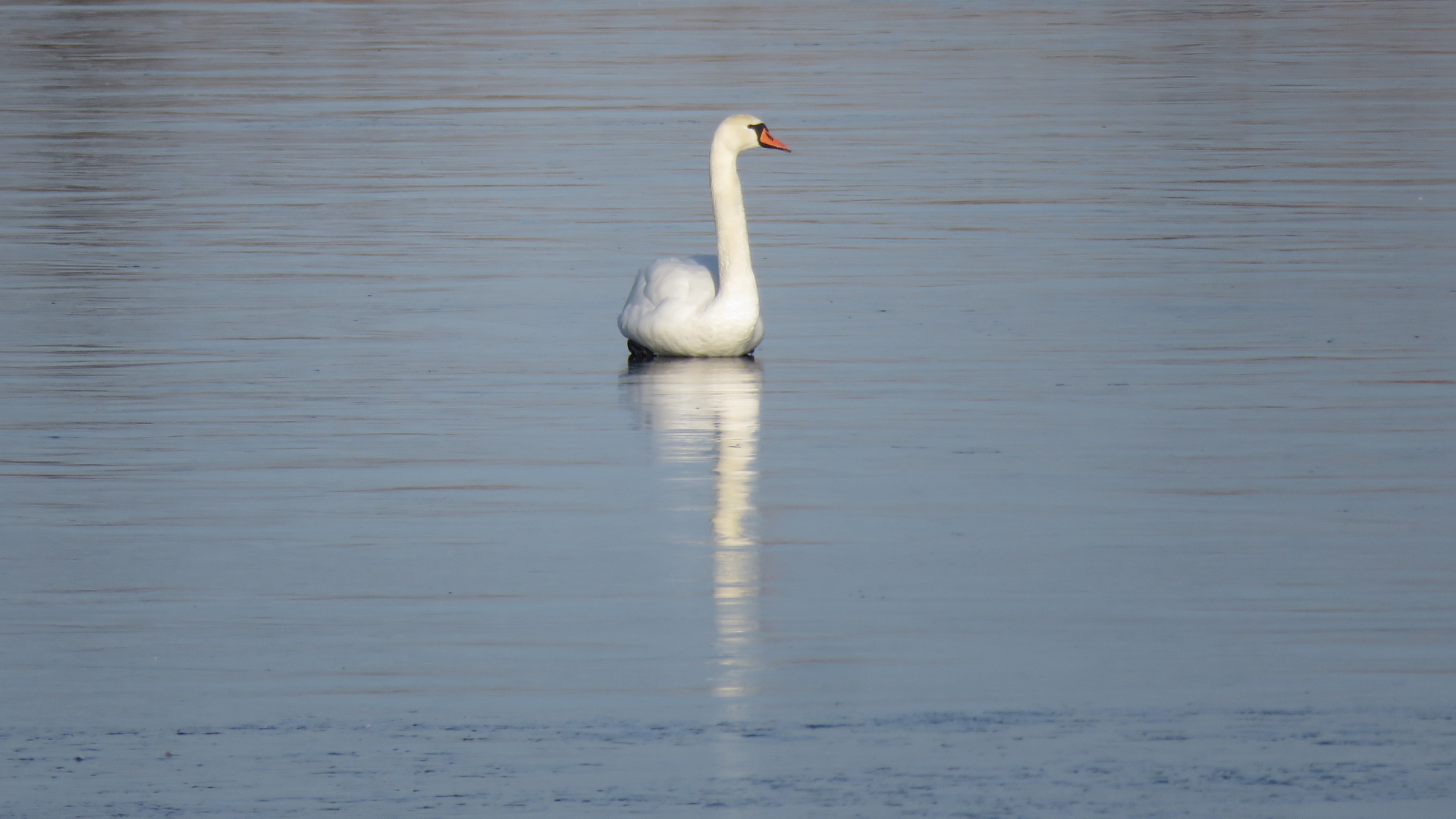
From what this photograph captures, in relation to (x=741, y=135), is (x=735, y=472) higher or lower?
lower

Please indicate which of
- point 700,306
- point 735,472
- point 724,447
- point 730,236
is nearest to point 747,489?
point 735,472

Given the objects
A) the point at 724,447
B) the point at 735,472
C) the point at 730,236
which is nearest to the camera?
the point at 735,472

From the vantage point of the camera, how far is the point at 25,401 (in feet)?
41.2

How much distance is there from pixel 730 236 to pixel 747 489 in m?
4.40

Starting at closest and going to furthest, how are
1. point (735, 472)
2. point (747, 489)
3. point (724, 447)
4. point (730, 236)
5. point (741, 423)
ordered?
1. point (747, 489)
2. point (735, 472)
3. point (724, 447)
4. point (741, 423)
5. point (730, 236)

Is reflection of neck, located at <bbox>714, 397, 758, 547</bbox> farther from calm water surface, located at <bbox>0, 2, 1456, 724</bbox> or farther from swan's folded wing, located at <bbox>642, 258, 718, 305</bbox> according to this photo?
swan's folded wing, located at <bbox>642, 258, 718, 305</bbox>

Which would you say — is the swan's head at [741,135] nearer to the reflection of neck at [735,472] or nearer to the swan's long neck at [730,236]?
the swan's long neck at [730,236]

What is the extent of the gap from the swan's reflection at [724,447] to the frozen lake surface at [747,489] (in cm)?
3

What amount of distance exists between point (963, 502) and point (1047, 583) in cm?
141

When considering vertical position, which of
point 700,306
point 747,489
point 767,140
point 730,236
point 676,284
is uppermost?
point 767,140

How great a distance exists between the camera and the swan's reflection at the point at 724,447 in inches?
307

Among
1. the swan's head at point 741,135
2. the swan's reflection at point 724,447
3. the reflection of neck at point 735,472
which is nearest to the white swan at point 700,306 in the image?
the swan's reflection at point 724,447

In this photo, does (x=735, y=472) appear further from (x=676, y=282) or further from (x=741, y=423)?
(x=676, y=282)

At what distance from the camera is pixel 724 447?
1120 cm
